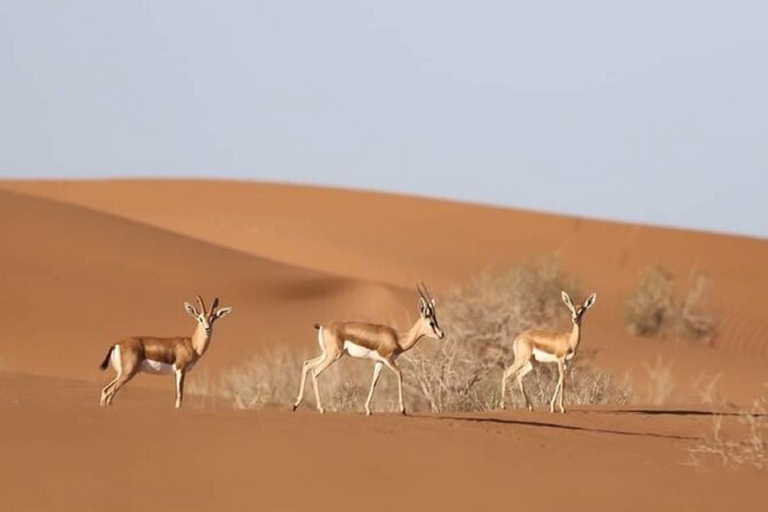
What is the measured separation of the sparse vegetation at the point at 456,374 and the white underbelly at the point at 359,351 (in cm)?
336

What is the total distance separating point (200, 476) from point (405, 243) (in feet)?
170

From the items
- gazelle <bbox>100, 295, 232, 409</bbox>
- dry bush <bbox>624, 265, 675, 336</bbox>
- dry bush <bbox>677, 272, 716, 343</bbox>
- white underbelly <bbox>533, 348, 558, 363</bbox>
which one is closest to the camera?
gazelle <bbox>100, 295, 232, 409</bbox>

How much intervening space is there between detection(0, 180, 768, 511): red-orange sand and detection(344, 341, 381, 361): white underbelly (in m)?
0.56

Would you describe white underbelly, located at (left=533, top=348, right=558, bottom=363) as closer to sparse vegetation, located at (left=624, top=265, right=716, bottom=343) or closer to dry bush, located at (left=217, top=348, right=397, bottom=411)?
dry bush, located at (left=217, top=348, right=397, bottom=411)

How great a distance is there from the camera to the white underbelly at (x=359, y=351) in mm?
14828

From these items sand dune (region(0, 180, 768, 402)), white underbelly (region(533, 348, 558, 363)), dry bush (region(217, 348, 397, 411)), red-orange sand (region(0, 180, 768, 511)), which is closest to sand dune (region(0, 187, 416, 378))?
red-orange sand (region(0, 180, 768, 511))

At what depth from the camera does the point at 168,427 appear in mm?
13273

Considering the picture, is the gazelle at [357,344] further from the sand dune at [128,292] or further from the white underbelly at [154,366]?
the sand dune at [128,292]

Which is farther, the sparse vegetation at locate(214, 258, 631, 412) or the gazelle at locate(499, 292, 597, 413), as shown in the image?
the sparse vegetation at locate(214, 258, 631, 412)

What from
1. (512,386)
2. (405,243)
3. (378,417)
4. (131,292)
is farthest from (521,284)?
(405,243)

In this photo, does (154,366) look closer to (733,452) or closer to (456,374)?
(733,452)

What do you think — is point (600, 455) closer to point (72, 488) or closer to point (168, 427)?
point (168, 427)

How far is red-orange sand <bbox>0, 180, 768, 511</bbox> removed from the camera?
12125 mm

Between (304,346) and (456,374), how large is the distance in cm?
1285
